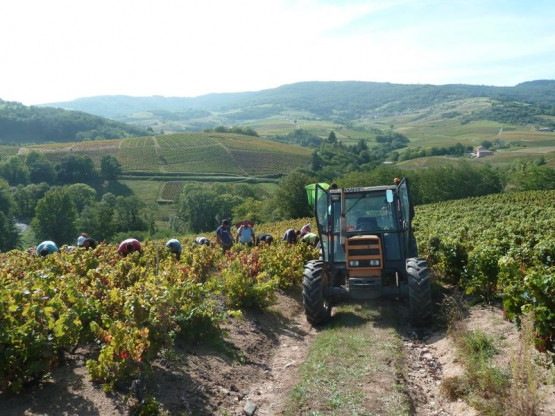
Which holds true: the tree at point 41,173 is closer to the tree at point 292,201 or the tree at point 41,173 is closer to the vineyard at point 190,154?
the vineyard at point 190,154

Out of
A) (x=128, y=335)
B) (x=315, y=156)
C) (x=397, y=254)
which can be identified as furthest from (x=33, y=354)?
(x=315, y=156)

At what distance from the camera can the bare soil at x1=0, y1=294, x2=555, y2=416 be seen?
4.85 meters

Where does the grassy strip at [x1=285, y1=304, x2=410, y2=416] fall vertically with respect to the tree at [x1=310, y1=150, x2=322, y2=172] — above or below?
above

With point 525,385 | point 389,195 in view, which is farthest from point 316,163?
point 525,385

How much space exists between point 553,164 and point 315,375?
273 ft

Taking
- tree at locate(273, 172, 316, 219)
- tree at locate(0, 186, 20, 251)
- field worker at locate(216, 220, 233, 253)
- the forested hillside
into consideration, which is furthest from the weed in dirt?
the forested hillside

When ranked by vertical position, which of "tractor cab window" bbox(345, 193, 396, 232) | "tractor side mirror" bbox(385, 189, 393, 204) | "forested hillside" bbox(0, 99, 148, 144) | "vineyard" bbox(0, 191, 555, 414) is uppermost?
"forested hillside" bbox(0, 99, 148, 144)

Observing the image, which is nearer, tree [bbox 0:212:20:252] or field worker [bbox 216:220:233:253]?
field worker [bbox 216:220:233:253]

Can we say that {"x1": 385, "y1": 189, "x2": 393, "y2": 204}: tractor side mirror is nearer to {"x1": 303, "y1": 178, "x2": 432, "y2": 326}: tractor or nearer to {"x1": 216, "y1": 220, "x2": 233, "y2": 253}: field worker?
{"x1": 303, "y1": 178, "x2": 432, "y2": 326}: tractor

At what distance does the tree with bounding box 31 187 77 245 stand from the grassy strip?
55256 millimetres

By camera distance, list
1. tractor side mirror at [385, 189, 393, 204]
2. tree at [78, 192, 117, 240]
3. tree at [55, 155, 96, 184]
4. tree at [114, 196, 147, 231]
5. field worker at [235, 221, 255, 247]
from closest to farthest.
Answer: tractor side mirror at [385, 189, 393, 204] < field worker at [235, 221, 255, 247] < tree at [78, 192, 117, 240] < tree at [114, 196, 147, 231] < tree at [55, 155, 96, 184]

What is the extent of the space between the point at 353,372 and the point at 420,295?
2266 mm

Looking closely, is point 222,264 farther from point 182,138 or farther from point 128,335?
point 182,138

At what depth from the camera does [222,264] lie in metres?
11.4
